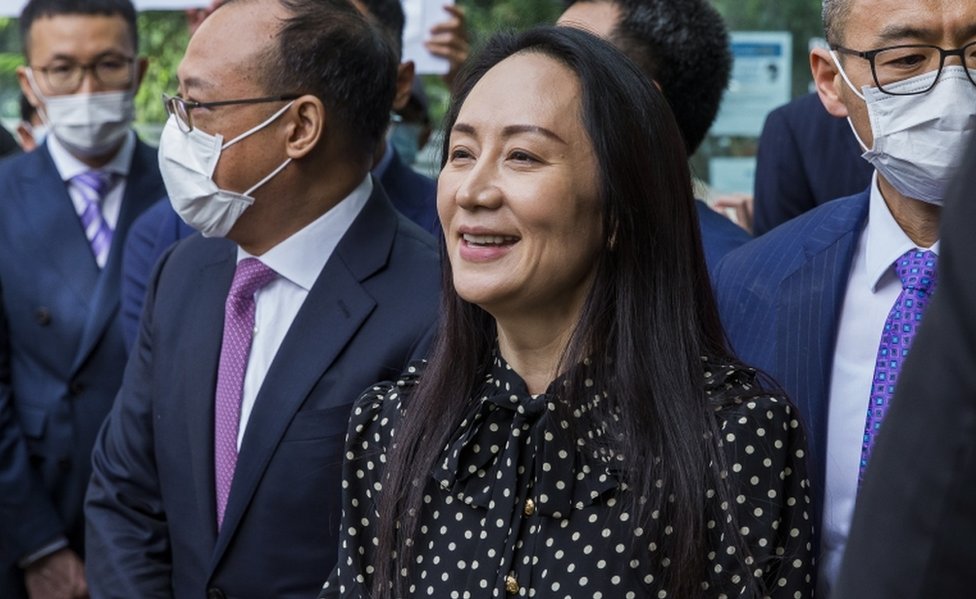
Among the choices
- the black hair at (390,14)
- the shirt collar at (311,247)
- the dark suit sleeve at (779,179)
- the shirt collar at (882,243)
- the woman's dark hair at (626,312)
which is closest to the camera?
the woman's dark hair at (626,312)

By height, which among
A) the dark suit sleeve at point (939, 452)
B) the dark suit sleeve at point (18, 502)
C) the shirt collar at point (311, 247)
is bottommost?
the dark suit sleeve at point (18, 502)

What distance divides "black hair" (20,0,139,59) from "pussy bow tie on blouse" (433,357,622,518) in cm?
314

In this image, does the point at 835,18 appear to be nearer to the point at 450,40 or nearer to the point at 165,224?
the point at 165,224

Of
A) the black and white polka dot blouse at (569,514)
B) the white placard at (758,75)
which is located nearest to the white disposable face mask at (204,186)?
the black and white polka dot blouse at (569,514)

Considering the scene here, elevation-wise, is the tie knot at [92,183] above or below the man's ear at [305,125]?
below

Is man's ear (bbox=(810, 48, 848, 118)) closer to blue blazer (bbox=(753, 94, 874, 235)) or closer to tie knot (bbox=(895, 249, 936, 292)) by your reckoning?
tie knot (bbox=(895, 249, 936, 292))

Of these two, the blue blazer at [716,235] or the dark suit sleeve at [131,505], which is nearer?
the dark suit sleeve at [131,505]

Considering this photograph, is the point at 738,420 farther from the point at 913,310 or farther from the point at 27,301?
the point at 27,301

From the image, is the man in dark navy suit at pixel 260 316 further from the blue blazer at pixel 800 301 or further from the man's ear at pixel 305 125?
the blue blazer at pixel 800 301

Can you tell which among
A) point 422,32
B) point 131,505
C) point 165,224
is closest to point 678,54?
point 422,32

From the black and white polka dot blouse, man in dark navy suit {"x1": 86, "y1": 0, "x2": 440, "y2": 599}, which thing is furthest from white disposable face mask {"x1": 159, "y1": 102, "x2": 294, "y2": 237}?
the black and white polka dot blouse

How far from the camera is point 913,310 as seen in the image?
2.72 m

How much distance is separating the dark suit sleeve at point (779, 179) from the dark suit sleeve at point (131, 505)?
5.97 ft

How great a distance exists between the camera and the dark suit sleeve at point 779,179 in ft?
14.0
